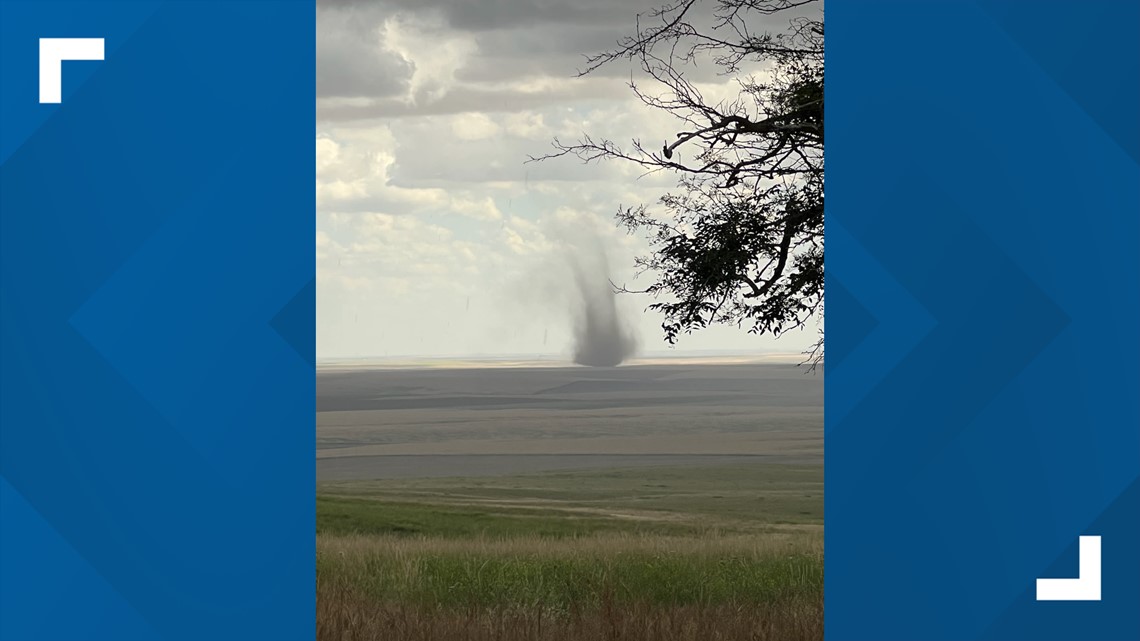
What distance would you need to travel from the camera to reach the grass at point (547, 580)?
19.4 ft
